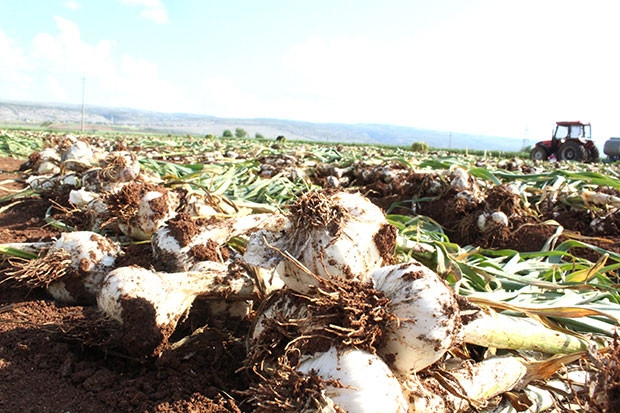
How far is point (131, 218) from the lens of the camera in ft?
8.65

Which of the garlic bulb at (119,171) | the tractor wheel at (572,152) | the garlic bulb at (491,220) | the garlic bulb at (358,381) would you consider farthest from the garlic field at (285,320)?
the tractor wheel at (572,152)

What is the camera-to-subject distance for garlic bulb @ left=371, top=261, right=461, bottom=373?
4.05 ft

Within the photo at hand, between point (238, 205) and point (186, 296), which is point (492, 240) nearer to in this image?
point (238, 205)

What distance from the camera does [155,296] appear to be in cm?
173

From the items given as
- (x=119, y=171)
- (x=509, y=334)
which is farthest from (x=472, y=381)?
(x=119, y=171)

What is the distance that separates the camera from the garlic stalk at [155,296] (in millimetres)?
1696

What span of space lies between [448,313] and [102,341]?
1290 millimetres

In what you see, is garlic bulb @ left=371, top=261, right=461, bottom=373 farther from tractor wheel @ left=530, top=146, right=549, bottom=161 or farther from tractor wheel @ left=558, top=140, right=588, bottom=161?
tractor wheel @ left=530, top=146, right=549, bottom=161

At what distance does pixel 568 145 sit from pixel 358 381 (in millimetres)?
20215

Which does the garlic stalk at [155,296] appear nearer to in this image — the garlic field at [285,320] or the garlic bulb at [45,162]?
the garlic field at [285,320]

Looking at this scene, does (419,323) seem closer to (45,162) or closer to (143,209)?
(143,209)

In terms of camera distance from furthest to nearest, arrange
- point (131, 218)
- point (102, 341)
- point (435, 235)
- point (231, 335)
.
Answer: point (435, 235), point (131, 218), point (231, 335), point (102, 341)

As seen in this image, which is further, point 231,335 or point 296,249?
point 231,335

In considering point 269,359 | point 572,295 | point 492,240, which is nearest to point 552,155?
point 492,240
